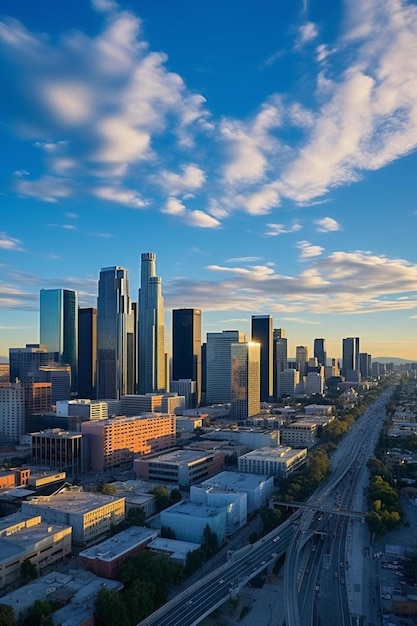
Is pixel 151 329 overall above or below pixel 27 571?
above

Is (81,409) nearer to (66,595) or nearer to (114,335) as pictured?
(114,335)

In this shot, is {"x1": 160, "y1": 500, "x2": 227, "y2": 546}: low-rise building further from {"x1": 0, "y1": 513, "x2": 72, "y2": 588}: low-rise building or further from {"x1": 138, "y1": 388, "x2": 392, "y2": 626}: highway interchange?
{"x1": 0, "y1": 513, "x2": 72, "y2": 588}: low-rise building

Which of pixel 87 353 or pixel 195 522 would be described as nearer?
pixel 195 522

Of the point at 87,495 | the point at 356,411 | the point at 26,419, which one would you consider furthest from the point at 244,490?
the point at 356,411

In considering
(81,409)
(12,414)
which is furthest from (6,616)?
(81,409)

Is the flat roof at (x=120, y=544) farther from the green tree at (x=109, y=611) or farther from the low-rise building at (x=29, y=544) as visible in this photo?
the green tree at (x=109, y=611)

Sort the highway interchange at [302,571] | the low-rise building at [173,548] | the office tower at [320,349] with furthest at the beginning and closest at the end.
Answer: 1. the office tower at [320,349]
2. the low-rise building at [173,548]
3. the highway interchange at [302,571]

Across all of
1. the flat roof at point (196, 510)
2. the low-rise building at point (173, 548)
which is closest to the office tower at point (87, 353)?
the flat roof at point (196, 510)
